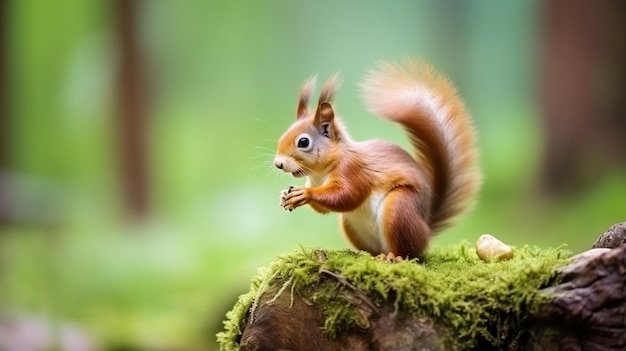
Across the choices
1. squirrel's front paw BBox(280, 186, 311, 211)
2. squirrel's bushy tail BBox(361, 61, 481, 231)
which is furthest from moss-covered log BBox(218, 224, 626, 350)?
squirrel's bushy tail BBox(361, 61, 481, 231)

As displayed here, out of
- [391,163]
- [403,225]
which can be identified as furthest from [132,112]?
[403,225]

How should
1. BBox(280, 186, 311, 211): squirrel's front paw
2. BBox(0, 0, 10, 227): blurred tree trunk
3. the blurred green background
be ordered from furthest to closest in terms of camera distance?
BBox(0, 0, 10, 227): blurred tree trunk → the blurred green background → BBox(280, 186, 311, 211): squirrel's front paw

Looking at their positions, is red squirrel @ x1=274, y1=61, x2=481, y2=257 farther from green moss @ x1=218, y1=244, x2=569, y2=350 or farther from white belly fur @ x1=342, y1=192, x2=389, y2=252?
green moss @ x1=218, y1=244, x2=569, y2=350

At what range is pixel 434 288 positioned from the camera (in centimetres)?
132

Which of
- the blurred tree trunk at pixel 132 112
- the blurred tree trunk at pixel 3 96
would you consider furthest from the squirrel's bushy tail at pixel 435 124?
the blurred tree trunk at pixel 3 96

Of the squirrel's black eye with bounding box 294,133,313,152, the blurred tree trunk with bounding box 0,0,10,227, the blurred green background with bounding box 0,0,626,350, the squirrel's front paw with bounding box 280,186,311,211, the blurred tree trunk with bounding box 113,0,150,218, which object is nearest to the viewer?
the squirrel's front paw with bounding box 280,186,311,211

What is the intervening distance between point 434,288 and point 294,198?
34 cm

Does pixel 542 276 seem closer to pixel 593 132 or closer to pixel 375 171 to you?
pixel 375 171

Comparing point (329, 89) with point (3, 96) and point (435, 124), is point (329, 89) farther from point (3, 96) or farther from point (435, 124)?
point (3, 96)

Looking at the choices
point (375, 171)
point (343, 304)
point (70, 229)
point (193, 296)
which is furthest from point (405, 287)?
point (70, 229)

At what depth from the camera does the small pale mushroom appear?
1.55 m

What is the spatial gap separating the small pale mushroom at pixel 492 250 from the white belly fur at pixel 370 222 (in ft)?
0.69

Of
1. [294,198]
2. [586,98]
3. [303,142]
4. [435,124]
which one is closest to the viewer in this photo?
[294,198]

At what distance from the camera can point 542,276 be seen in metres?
1.26
